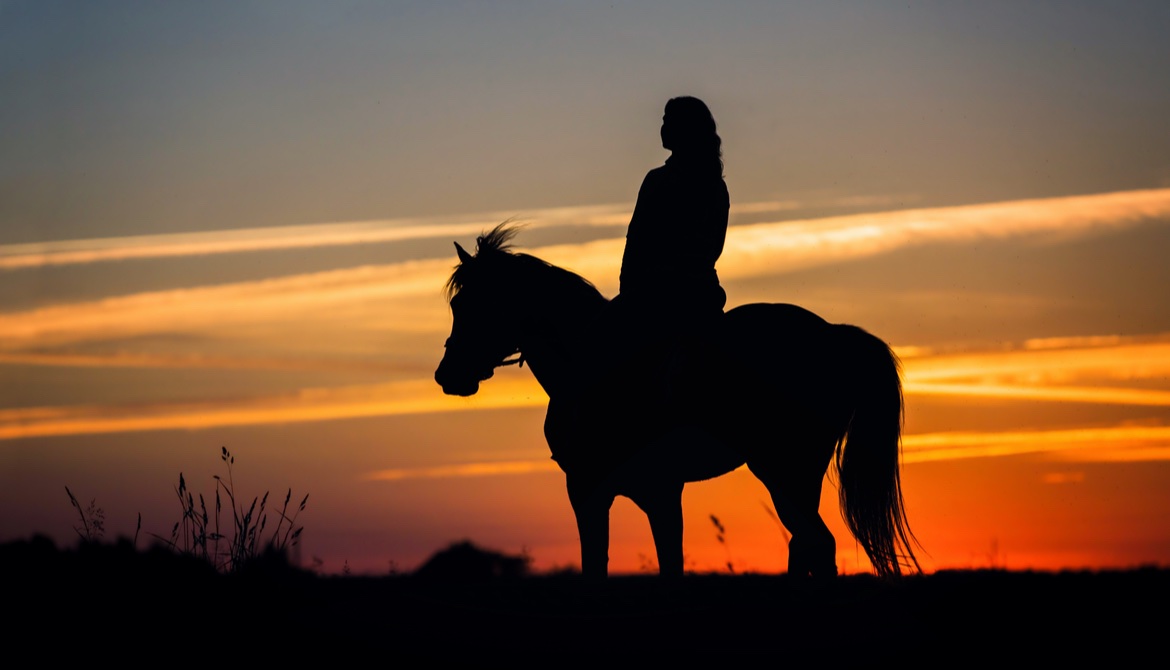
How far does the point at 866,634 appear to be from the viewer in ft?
24.1

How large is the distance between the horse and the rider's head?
128 centimetres

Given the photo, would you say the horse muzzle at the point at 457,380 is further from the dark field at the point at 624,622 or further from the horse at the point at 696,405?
the dark field at the point at 624,622

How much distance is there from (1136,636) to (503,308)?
5.39 metres

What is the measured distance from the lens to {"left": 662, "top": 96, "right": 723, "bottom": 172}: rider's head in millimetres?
9945

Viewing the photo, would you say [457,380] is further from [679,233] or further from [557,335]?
[679,233]

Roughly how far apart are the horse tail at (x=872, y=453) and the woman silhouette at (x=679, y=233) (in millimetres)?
1251

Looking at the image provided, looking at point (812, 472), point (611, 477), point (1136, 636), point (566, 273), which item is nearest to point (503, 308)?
point (566, 273)

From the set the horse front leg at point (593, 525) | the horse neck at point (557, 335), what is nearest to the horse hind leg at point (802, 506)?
the horse front leg at point (593, 525)

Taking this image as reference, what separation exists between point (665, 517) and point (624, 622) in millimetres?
2980

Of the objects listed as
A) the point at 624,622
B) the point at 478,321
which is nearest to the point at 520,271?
the point at 478,321

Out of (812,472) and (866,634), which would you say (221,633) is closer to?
(866,634)

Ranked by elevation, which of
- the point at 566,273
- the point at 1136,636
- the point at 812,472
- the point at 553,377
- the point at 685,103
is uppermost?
the point at 685,103

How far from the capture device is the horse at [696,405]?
993cm

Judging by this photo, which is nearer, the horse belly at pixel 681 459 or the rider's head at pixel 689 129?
the rider's head at pixel 689 129
